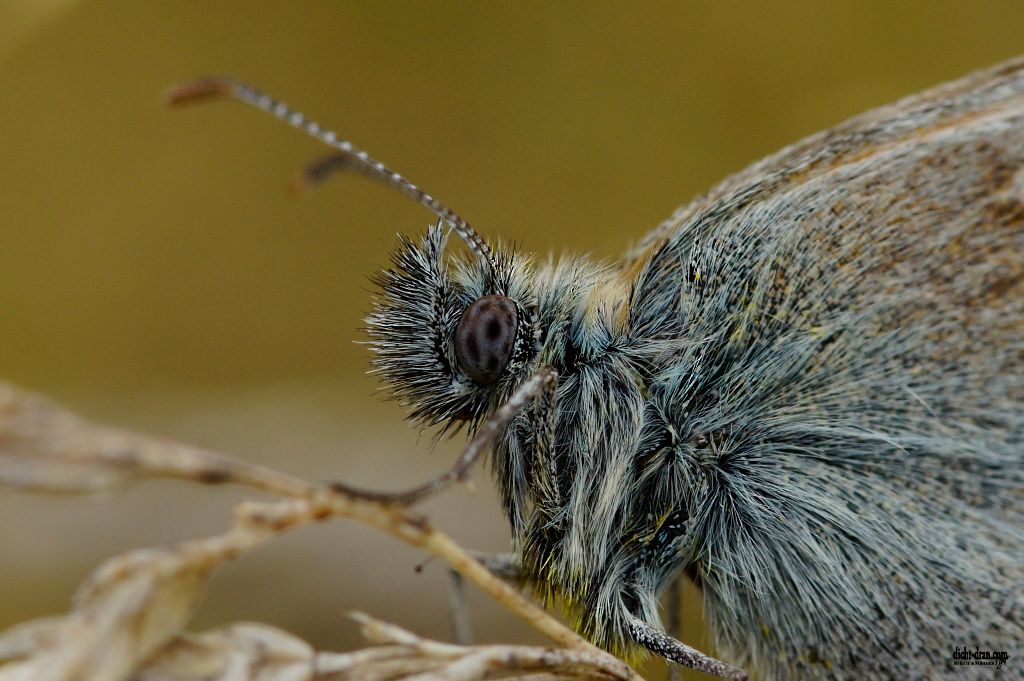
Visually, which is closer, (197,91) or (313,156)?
(197,91)

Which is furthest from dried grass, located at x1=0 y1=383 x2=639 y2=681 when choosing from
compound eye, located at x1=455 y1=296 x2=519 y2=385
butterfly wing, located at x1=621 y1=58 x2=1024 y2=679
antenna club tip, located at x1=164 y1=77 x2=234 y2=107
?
butterfly wing, located at x1=621 y1=58 x2=1024 y2=679

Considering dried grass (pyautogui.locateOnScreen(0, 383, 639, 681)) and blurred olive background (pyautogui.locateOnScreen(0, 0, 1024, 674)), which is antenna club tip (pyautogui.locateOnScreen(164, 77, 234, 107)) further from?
blurred olive background (pyautogui.locateOnScreen(0, 0, 1024, 674))

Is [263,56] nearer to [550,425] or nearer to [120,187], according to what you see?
[120,187]

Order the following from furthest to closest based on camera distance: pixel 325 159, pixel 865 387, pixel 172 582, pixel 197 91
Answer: pixel 865 387 → pixel 325 159 → pixel 197 91 → pixel 172 582

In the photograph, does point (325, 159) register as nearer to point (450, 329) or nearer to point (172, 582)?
point (450, 329)

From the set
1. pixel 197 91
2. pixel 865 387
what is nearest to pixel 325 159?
pixel 197 91

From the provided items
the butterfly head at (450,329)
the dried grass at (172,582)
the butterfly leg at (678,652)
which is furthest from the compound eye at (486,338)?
the dried grass at (172,582)

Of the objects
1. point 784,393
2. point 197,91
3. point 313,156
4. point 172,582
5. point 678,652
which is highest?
point 313,156
